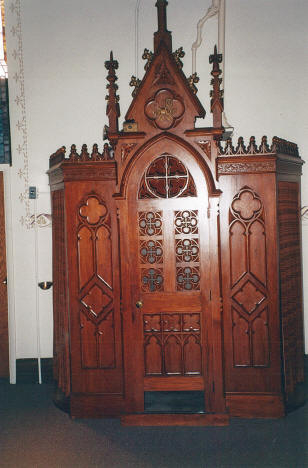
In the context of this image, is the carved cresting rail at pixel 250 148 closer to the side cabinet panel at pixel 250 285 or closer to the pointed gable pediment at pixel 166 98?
the side cabinet panel at pixel 250 285

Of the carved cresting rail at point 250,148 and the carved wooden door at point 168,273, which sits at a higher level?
the carved cresting rail at point 250,148

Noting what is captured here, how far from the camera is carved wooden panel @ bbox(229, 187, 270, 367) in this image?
3.53 metres

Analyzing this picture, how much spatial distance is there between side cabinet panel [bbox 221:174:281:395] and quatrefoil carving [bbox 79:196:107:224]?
0.99 metres

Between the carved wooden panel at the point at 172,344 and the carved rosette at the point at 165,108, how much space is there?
151 cm

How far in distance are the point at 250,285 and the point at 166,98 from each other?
161cm

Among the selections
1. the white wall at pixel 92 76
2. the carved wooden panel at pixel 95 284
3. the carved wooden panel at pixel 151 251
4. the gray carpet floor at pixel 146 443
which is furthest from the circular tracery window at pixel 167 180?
the gray carpet floor at pixel 146 443

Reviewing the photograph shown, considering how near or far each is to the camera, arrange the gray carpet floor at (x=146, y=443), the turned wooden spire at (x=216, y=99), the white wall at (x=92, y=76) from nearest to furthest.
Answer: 1. the gray carpet floor at (x=146, y=443)
2. the turned wooden spire at (x=216, y=99)
3. the white wall at (x=92, y=76)

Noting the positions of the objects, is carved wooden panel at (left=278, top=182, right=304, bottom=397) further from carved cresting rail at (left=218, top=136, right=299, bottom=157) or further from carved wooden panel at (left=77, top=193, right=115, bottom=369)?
carved wooden panel at (left=77, top=193, right=115, bottom=369)

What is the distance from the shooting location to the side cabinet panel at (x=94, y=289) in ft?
11.8

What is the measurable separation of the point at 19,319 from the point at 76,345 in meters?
1.16

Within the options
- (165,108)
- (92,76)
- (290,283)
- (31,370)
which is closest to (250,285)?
(290,283)

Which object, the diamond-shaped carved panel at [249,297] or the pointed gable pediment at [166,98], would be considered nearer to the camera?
the pointed gable pediment at [166,98]

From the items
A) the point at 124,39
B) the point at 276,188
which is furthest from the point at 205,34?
the point at 276,188

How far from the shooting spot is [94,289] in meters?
3.65
